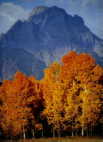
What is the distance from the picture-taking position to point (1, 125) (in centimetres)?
3828

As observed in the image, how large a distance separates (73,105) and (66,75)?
180 inches

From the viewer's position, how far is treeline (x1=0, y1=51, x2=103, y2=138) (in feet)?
114

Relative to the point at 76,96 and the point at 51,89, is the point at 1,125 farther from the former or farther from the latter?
the point at 76,96

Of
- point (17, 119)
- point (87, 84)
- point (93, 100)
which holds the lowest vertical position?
point (17, 119)

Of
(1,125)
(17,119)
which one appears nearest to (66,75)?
(17,119)

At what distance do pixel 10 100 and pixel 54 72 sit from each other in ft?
25.2

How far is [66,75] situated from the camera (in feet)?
120

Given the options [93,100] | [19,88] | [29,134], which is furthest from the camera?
[29,134]

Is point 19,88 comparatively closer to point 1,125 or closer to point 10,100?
point 10,100

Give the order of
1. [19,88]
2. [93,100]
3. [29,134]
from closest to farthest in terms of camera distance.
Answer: [93,100] < [19,88] < [29,134]

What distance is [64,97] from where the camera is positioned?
1406 inches

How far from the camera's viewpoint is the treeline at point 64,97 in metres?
34.7

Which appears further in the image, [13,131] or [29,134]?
[29,134]

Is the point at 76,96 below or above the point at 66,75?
below
